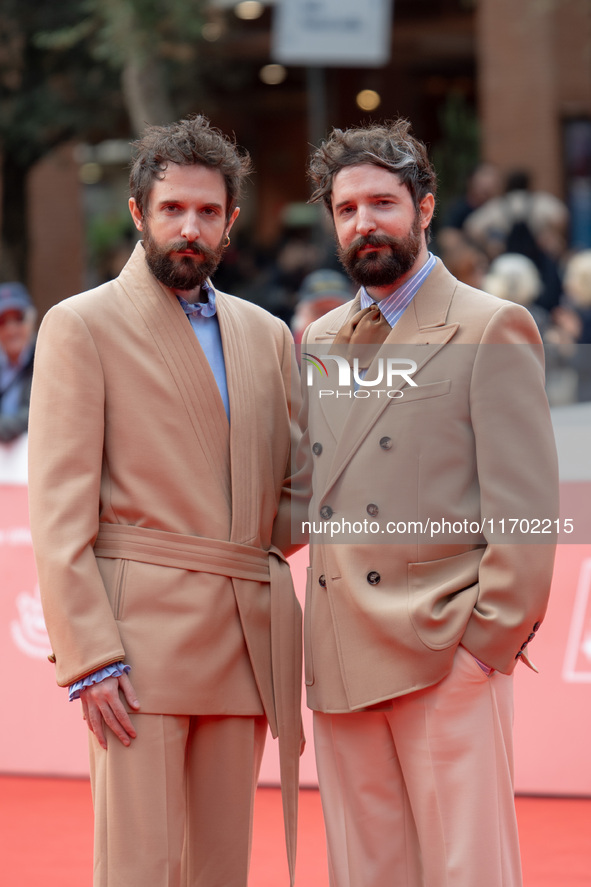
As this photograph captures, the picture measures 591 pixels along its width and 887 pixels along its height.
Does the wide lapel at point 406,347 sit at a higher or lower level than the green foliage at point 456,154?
lower

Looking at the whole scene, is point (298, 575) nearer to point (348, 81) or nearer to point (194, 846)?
point (194, 846)

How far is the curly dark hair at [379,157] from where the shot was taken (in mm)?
3168

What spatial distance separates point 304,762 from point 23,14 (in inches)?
464

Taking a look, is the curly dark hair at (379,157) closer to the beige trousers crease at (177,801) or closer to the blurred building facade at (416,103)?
the beige trousers crease at (177,801)

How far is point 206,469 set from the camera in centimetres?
322

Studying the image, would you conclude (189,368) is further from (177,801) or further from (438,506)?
(177,801)

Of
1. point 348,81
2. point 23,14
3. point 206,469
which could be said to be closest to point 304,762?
point 206,469

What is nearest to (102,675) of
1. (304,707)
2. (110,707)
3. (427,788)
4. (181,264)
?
(110,707)

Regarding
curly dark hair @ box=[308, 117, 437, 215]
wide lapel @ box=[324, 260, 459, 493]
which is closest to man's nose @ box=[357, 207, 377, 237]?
curly dark hair @ box=[308, 117, 437, 215]

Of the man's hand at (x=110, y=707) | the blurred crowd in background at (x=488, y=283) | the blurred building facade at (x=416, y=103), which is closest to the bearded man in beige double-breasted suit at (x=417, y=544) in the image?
the man's hand at (x=110, y=707)

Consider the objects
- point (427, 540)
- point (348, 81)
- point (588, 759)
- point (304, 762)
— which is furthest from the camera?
point (348, 81)

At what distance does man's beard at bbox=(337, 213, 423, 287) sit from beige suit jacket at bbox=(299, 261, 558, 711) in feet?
0.36

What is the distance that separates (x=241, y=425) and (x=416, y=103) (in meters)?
19.2

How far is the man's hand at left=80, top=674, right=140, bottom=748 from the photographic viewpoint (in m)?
3.04
